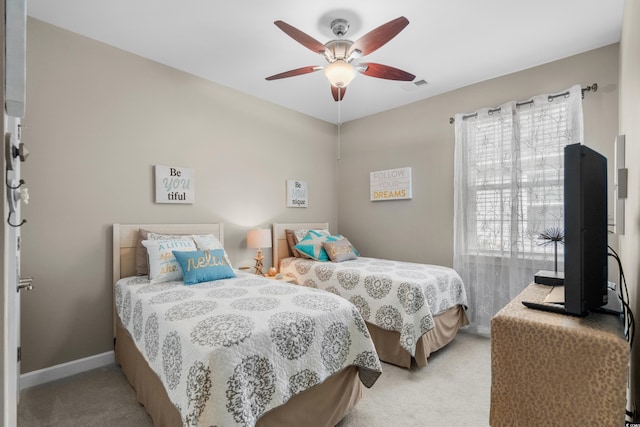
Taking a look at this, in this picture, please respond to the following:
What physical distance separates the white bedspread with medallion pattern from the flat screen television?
3.80ft

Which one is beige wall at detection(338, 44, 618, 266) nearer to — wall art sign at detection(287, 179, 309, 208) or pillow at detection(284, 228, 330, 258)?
wall art sign at detection(287, 179, 309, 208)

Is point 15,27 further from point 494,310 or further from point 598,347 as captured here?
point 494,310

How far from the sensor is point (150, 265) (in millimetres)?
2488

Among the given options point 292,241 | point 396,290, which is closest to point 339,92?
point 396,290

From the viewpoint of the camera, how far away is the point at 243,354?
1382 mm

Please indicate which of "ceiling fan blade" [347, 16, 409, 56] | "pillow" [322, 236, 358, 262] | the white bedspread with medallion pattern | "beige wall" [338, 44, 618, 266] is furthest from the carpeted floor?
"ceiling fan blade" [347, 16, 409, 56]

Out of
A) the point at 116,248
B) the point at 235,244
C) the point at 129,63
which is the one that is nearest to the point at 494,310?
the point at 235,244

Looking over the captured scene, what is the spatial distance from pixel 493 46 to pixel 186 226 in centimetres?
333

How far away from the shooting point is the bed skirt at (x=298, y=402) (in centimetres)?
154

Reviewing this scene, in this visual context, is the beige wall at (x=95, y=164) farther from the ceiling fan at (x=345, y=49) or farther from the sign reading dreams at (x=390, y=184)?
the sign reading dreams at (x=390, y=184)

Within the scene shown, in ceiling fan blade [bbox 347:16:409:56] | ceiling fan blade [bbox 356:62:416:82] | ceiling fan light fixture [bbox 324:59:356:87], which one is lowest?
ceiling fan light fixture [bbox 324:59:356:87]

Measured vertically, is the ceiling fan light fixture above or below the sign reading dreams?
above

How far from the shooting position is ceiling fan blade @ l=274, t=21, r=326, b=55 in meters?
1.92

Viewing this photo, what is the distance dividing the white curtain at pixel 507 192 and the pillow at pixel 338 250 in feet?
4.00
